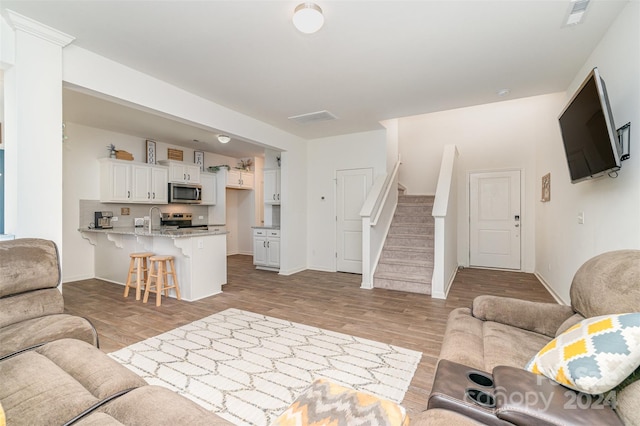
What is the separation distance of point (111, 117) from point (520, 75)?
5.62 metres

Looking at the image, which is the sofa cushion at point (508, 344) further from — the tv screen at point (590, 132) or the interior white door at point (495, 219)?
the interior white door at point (495, 219)

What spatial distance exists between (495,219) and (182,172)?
6.70m

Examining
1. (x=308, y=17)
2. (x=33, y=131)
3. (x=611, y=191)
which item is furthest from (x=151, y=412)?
(x=611, y=191)

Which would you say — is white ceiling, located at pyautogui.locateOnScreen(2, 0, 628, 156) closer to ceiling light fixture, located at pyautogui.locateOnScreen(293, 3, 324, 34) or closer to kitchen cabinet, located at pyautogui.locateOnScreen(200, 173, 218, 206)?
ceiling light fixture, located at pyautogui.locateOnScreen(293, 3, 324, 34)

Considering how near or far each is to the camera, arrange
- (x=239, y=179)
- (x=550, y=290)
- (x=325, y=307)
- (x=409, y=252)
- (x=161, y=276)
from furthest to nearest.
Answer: (x=239, y=179)
(x=409, y=252)
(x=550, y=290)
(x=161, y=276)
(x=325, y=307)

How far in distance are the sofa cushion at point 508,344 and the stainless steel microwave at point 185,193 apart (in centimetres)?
596

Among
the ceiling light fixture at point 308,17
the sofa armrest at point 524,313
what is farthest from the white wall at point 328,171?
the sofa armrest at point 524,313

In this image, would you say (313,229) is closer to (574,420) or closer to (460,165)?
(460,165)

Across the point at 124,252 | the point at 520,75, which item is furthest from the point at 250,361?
the point at 520,75

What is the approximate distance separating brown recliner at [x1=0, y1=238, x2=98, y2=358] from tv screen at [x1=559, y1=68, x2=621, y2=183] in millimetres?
3588

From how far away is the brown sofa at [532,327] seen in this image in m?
0.95

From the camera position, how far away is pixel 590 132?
7.18ft

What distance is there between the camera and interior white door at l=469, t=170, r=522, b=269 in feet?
19.2

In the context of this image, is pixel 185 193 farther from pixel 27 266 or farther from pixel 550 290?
pixel 550 290
